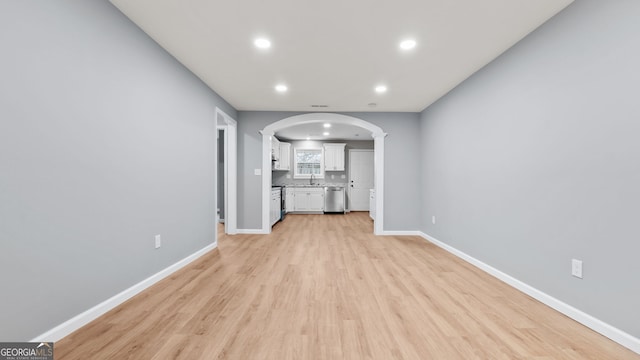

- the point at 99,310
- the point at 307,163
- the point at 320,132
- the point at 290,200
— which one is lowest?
the point at 99,310

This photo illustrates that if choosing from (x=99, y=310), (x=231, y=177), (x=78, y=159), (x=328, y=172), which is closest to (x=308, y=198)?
(x=328, y=172)

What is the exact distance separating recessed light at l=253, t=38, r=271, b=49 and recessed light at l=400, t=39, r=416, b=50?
1.35 meters

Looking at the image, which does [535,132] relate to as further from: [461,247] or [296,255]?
[296,255]

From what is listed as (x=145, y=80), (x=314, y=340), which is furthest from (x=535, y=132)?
(x=145, y=80)

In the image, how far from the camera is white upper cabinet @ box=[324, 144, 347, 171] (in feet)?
27.6

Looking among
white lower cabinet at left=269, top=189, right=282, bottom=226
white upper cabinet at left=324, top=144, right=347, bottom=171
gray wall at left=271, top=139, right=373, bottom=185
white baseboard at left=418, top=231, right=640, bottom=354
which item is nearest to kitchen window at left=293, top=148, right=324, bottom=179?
gray wall at left=271, top=139, right=373, bottom=185

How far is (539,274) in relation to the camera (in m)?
2.22

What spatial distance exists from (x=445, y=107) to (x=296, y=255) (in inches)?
129

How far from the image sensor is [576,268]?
1.91 m

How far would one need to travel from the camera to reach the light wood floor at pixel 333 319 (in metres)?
1.55

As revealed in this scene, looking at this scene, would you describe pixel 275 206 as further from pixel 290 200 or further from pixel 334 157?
pixel 334 157

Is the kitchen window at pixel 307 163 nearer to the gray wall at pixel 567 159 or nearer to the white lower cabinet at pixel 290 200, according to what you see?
the white lower cabinet at pixel 290 200

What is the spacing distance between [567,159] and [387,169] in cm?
307

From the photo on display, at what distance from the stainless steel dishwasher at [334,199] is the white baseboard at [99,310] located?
17.9 feet
